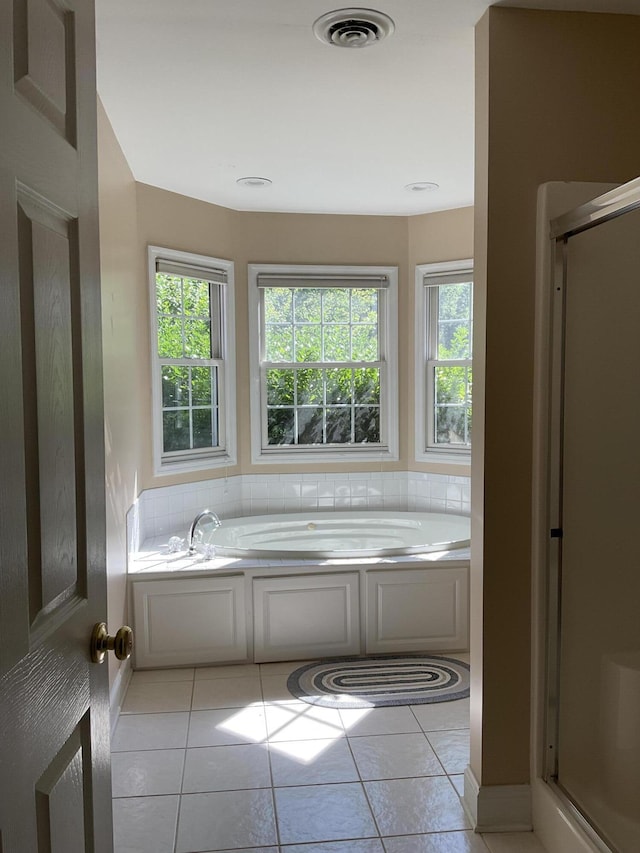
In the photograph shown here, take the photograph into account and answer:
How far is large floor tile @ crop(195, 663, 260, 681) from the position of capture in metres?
3.67

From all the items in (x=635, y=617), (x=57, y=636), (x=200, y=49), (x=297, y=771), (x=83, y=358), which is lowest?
(x=297, y=771)

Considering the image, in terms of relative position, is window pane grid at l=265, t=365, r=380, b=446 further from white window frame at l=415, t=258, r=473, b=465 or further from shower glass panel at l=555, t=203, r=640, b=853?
shower glass panel at l=555, t=203, r=640, b=853

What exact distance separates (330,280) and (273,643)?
8.21ft

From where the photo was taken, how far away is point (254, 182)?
424cm

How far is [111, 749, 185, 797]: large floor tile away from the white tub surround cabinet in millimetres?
868

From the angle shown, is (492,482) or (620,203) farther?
(492,482)

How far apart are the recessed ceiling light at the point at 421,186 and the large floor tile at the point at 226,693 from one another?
2920 mm

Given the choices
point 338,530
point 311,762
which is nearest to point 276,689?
point 311,762

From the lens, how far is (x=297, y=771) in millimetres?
2754

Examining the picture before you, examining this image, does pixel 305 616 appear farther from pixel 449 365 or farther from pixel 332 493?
pixel 449 365

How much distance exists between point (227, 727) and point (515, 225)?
2.33 m

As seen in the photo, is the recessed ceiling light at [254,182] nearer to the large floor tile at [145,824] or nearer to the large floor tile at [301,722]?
the large floor tile at [301,722]

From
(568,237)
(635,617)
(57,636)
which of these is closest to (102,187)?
(568,237)

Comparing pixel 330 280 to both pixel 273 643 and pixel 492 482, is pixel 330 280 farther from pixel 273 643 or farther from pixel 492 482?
pixel 492 482
